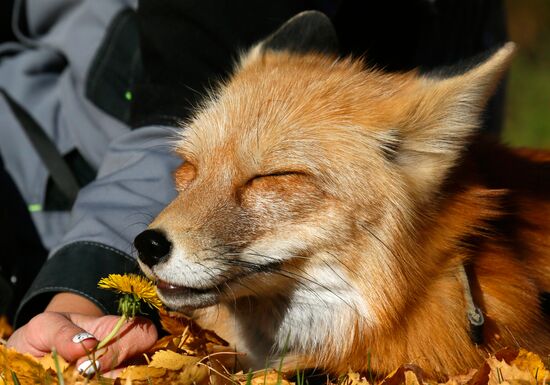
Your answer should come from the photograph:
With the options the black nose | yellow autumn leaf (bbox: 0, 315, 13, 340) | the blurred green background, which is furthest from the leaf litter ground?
the blurred green background

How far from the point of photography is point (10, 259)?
3.88 m

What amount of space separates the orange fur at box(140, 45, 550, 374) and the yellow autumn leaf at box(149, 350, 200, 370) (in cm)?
17

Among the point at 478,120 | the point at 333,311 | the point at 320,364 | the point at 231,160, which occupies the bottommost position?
the point at 320,364

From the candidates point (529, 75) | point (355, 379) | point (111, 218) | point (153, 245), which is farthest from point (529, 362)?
point (529, 75)

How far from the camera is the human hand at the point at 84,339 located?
239 cm

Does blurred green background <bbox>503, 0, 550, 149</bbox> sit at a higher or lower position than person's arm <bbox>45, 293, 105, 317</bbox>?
lower

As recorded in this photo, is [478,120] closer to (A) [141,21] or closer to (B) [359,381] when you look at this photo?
(B) [359,381]

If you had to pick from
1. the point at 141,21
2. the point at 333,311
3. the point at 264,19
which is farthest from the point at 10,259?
the point at 333,311

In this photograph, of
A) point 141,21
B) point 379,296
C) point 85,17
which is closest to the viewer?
point 379,296

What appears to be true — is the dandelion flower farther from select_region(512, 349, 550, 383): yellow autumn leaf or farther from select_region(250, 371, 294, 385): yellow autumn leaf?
select_region(512, 349, 550, 383): yellow autumn leaf

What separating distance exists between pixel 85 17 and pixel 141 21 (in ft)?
2.50

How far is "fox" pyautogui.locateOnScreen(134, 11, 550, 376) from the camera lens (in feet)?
8.14

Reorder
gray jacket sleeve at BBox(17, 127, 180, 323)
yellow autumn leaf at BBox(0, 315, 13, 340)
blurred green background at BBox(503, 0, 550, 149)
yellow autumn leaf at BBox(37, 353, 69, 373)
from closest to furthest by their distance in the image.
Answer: yellow autumn leaf at BBox(37, 353, 69, 373)
gray jacket sleeve at BBox(17, 127, 180, 323)
yellow autumn leaf at BBox(0, 315, 13, 340)
blurred green background at BBox(503, 0, 550, 149)

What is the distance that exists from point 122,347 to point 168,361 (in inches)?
7.7
